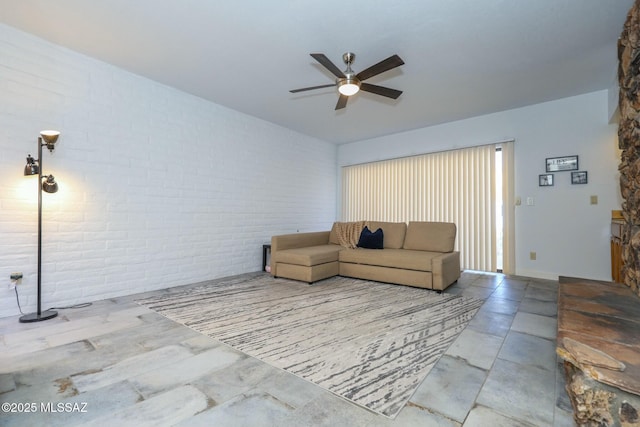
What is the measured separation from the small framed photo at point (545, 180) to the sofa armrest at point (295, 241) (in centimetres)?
343

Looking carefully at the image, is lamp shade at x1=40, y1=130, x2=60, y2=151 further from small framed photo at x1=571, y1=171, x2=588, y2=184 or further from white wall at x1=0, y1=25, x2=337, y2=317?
small framed photo at x1=571, y1=171, x2=588, y2=184

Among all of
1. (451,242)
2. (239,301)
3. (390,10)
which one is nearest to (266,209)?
(239,301)

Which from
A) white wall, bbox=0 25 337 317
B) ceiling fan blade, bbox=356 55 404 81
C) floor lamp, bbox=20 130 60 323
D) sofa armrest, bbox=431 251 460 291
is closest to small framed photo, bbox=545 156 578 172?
sofa armrest, bbox=431 251 460 291

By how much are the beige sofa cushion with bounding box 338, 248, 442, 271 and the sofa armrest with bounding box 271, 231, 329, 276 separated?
65 cm

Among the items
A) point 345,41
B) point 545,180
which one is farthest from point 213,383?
point 545,180

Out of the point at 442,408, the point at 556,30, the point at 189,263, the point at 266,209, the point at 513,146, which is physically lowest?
the point at 442,408

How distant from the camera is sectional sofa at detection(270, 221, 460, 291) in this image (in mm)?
3667

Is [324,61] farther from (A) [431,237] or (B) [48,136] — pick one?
(A) [431,237]

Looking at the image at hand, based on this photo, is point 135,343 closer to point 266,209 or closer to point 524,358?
point 524,358

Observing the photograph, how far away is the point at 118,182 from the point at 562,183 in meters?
5.89

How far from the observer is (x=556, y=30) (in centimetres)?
258

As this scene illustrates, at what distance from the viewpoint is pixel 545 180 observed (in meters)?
4.26

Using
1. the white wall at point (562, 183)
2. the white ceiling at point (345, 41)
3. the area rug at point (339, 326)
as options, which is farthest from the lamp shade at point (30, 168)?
the white wall at point (562, 183)

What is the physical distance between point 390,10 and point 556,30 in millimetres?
1574
